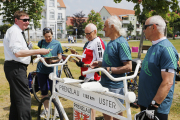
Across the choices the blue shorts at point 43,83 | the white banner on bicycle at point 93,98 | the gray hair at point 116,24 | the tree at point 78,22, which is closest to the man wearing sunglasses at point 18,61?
the white banner on bicycle at point 93,98

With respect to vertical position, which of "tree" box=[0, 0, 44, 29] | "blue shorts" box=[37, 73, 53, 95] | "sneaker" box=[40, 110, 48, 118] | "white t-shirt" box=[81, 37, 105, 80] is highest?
"tree" box=[0, 0, 44, 29]

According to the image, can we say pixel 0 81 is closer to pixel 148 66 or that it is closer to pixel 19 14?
pixel 19 14

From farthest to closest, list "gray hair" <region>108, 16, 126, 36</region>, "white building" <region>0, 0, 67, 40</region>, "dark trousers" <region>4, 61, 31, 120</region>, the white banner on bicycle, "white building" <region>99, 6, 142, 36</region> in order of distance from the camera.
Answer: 1. "white building" <region>99, 6, 142, 36</region>
2. "white building" <region>0, 0, 67, 40</region>
3. "dark trousers" <region>4, 61, 31, 120</region>
4. "gray hair" <region>108, 16, 126, 36</region>
5. the white banner on bicycle

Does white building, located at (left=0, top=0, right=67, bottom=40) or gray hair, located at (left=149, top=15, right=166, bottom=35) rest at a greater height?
white building, located at (left=0, top=0, right=67, bottom=40)

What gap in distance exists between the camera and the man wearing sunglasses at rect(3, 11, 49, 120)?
298 cm

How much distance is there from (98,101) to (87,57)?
52.5 inches

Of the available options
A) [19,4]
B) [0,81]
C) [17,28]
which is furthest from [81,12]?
[17,28]

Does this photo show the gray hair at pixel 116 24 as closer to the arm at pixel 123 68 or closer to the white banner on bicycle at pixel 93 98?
the arm at pixel 123 68

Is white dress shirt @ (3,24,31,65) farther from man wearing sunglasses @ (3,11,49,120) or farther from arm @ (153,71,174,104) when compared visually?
arm @ (153,71,174,104)

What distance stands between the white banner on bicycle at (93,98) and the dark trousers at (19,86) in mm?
738

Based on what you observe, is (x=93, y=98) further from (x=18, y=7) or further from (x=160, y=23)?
(x=18, y=7)

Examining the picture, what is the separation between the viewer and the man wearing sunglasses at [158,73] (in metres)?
1.96

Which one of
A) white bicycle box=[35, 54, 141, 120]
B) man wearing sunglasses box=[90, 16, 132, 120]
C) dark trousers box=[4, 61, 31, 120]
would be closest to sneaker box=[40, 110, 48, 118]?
dark trousers box=[4, 61, 31, 120]

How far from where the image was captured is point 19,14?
320 centimetres
